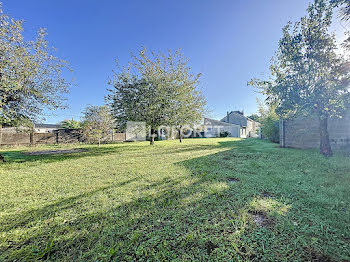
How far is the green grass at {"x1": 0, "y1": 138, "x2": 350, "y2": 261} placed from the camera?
134 centimetres

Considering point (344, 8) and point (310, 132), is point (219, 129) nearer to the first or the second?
point (310, 132)

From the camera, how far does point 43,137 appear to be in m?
12.3

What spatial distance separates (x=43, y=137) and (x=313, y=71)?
59.5 ft

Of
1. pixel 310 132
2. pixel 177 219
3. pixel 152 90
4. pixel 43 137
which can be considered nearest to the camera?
pixel 177 219

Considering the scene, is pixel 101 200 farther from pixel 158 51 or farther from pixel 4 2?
pixel 158 51

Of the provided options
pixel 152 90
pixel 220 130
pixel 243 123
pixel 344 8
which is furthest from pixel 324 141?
pixel 243 123

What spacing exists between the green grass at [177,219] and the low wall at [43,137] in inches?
444

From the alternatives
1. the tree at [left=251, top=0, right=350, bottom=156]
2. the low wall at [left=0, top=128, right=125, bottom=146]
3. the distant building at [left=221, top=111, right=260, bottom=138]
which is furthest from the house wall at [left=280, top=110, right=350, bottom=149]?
the distant building at [left=221, top=111, right=260, bottom=138]

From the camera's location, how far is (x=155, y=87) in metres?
8.90

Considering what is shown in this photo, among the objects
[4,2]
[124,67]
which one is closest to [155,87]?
[124,67]

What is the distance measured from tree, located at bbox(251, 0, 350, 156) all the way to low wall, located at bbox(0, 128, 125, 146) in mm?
15548

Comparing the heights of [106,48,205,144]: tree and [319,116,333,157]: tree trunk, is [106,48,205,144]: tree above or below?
above

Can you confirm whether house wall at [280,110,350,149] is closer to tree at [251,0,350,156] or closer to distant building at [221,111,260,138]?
tree at [251,0,350,156]

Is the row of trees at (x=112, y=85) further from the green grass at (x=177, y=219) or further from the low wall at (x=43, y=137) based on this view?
the green grass at (x=177, y=219)
